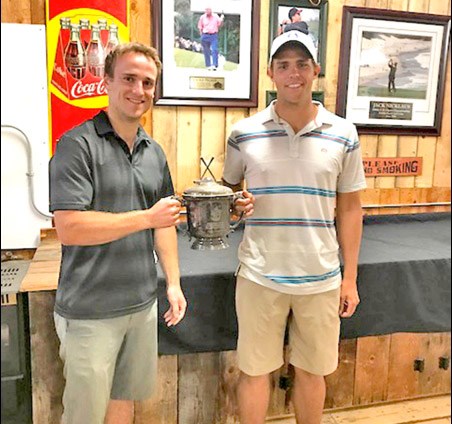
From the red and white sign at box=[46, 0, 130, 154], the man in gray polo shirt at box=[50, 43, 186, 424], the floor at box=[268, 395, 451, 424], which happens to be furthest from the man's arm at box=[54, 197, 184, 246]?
the floor at box=[268, 395, 451, 424]

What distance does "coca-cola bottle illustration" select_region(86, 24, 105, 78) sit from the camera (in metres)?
2.12

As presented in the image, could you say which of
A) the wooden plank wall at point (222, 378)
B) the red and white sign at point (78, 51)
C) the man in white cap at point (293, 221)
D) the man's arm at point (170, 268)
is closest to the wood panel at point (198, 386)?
the wooden plank wall at point (222, 378)

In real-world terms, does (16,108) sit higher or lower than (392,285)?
higher

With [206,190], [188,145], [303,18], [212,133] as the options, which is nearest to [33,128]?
[188,145]

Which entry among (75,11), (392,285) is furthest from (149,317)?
(75,11)

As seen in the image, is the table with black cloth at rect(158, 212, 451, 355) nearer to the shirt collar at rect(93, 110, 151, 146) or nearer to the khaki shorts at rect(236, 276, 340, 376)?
the khaki shorts at rect(236, 276, 340, 376)

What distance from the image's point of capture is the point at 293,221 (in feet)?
5.04

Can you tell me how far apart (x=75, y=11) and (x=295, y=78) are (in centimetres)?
104

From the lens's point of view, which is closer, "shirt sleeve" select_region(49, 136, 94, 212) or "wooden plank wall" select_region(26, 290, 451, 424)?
"shirt sleeve" select_region(49, 136, 94, 212)

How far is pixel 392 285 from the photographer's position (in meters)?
1.98

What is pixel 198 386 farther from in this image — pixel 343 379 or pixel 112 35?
pixel 112 35

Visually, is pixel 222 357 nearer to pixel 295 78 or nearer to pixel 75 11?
pixel 295 78

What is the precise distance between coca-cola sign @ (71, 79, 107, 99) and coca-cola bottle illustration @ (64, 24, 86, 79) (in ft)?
0.12

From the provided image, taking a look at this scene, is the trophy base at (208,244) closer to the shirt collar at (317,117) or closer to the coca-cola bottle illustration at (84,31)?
the shirt collar at (317,117)
